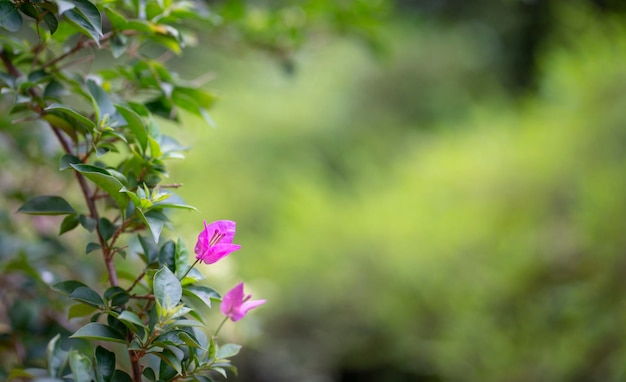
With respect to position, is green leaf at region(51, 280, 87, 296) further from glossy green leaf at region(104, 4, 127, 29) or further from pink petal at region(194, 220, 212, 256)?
glossy green leaf at region(104, 4, 127, 29)

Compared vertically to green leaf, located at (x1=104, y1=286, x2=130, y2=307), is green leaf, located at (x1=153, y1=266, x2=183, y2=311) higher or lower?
higher

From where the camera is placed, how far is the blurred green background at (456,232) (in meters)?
1.61

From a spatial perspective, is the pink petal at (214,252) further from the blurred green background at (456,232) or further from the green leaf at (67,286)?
the blurred green background at (456,232)

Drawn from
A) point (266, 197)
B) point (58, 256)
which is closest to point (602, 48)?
point (266, 197)

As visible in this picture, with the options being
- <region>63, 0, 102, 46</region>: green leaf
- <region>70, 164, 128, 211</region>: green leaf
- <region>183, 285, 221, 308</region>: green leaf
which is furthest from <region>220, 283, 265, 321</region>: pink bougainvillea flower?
<region>63, 0, 102, 46</region>: green leaf

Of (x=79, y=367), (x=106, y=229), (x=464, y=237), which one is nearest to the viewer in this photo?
(x=79, y=367)

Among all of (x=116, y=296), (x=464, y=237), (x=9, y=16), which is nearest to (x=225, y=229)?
(x=116, y=296)

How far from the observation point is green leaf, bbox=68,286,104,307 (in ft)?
1.42

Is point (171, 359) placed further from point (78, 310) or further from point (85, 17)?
point (85, 17)

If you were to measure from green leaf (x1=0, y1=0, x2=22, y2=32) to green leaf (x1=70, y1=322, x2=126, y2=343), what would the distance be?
0.22 m

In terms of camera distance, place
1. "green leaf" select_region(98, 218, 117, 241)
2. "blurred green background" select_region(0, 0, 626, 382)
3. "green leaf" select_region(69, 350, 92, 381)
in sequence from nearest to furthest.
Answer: "green leaf" select_region(69, 350, 92, 381) → "green leaf" select_region(98, 218, 117, 241) → "blurred green background" select_region(0, 0, 626, 382)

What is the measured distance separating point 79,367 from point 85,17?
243mm

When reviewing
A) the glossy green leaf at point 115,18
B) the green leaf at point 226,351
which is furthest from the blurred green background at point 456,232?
the green leaf at point 226,351

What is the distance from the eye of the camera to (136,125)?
471mm
